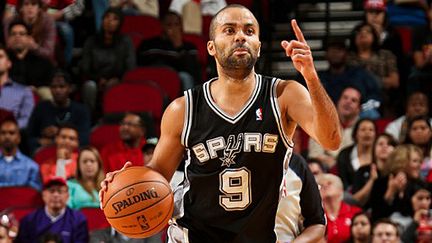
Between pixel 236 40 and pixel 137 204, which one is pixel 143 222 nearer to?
pixel 137 204

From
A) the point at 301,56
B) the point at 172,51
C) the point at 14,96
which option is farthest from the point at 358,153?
the point at 301,56

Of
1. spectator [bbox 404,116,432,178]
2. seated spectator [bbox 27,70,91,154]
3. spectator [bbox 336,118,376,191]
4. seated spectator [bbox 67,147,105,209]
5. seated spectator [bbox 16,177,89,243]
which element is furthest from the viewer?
seated spectator [bbox 27,70,91,154]

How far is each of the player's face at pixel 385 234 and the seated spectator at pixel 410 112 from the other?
215 centimetres

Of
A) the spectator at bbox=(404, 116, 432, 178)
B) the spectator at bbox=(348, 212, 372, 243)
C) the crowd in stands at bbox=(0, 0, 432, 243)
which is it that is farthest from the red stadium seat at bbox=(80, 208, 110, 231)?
the spectator at bbox=(404, 116, 432, 178)

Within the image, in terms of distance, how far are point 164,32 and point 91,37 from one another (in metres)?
0.81

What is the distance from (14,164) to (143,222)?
5.09 meters

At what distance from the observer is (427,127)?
9562 mm

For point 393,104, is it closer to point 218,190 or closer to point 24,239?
point 24,239

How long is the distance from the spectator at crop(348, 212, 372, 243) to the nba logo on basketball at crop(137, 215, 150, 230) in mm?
3697

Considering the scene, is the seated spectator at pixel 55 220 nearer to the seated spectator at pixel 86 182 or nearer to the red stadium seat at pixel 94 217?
the red stadium seat at pixel 94 217

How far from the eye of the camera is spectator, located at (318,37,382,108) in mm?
10594

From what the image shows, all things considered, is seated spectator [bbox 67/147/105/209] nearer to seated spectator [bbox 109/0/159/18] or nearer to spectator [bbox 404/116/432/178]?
spectator [bbox 404/116/432/178]

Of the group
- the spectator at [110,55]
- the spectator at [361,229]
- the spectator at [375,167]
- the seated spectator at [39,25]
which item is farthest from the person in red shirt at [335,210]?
the seated spectator at [39,25]

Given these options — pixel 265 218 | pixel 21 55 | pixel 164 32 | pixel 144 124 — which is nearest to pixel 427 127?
pixel 144 124
